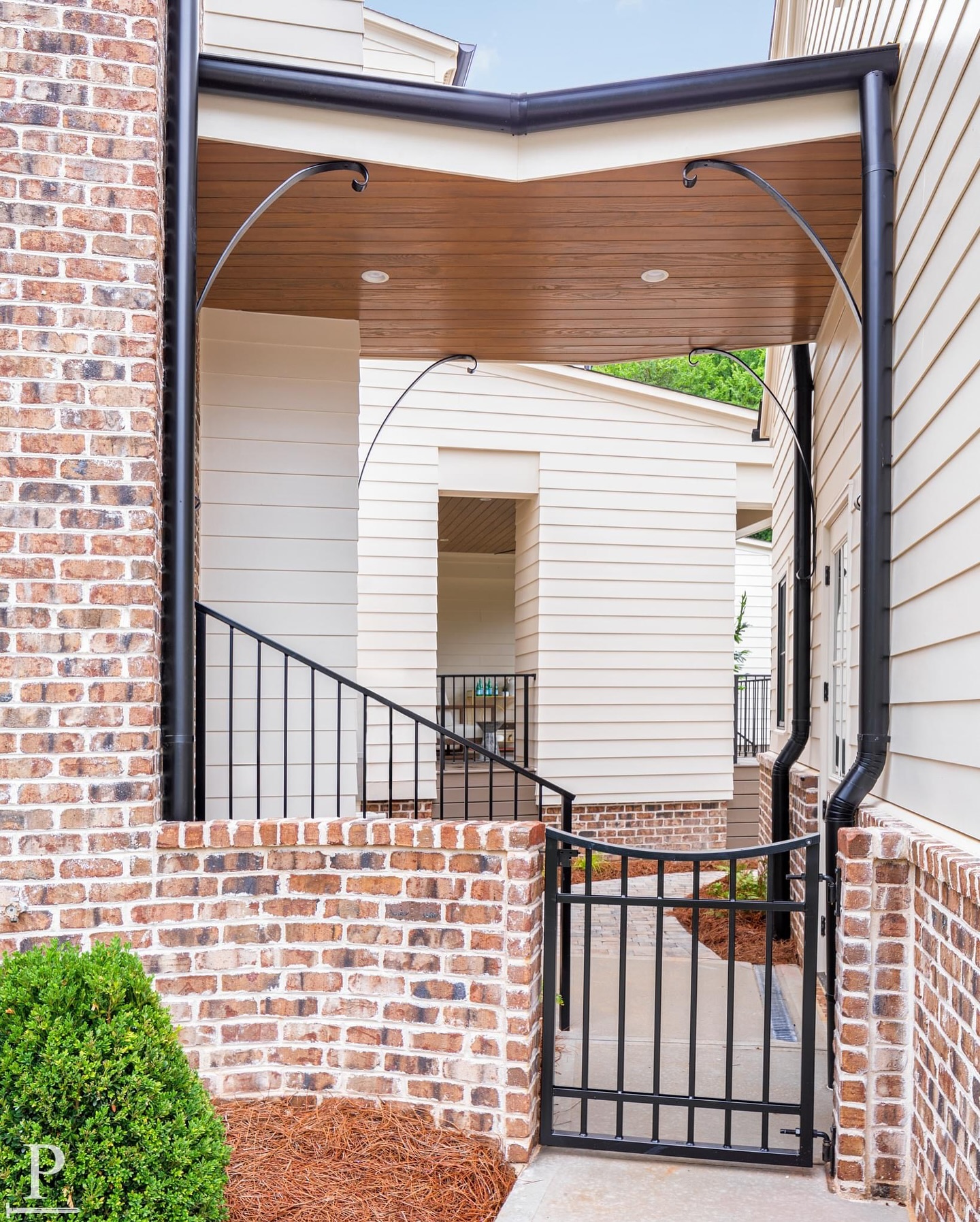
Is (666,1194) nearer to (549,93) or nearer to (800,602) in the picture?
(549,93)

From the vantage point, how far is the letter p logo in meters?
2.25

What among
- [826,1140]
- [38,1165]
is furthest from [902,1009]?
[38,1165]

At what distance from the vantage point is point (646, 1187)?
309cm

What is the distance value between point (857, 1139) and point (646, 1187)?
0.63 m

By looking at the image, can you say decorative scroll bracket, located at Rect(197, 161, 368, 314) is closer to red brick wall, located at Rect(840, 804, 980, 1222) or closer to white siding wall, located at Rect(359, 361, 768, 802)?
red brick wall, located at Rect(840, 804, 980, 1222)

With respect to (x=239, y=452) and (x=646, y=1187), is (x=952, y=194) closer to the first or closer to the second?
(x=646, y=1187)

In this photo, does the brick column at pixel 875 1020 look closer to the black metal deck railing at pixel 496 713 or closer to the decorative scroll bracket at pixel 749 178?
the decorative scroll bracket at pixel 749 178

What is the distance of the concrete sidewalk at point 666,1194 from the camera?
290 cm

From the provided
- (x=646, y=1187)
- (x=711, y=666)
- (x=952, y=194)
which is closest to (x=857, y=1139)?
(x=646, y=1187)

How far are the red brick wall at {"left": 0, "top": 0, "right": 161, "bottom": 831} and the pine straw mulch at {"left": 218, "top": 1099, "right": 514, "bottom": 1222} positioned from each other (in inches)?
35.4

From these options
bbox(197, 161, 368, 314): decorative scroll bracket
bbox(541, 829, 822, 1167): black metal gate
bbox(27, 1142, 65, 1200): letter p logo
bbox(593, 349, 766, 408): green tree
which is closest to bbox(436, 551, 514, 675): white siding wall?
bbox(541, 829, 822, 1167): black metal gate

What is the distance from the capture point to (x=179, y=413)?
11.5ft

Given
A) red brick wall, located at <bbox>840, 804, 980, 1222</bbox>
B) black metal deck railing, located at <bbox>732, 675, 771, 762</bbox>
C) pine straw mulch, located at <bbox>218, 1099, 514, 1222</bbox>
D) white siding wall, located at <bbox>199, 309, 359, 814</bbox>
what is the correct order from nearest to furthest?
red brick wall, located at <bbox>840, 804, 980, 1222</bbox>, pine straw mulch, located at <bbox>218, 1099, 514, 1222</bbox>, white siding wall, located at <bbox>199, 309, 359, 814</bbox>, black metal deck railing, located at <bbox>732, 675, 771, 762</bbox>

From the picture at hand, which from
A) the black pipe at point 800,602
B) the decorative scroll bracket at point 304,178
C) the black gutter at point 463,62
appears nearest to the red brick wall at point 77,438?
the decorative scroll bracket at point 304,178
